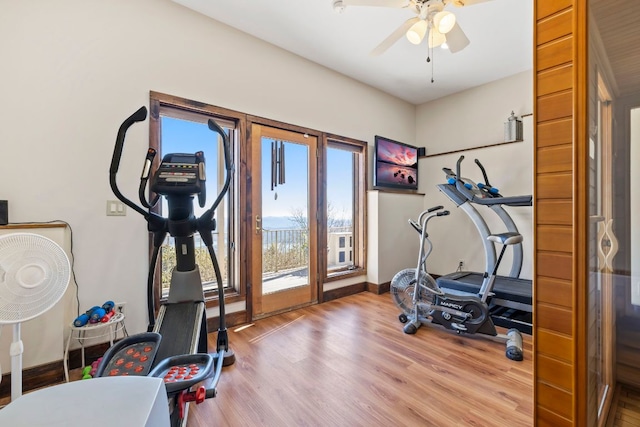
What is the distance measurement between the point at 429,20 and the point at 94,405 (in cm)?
299

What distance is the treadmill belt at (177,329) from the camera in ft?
5.34

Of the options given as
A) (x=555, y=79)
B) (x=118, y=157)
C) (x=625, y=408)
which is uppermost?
(x=555, y=79)

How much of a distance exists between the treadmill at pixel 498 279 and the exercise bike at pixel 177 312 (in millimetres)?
2334

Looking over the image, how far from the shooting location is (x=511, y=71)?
3.69 meters

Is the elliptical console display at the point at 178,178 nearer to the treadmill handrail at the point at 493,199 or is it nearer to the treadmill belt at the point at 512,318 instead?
the treadmill handrail at the point at 493,199

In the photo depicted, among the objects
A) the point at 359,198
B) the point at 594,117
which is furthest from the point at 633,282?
the point at 359,198

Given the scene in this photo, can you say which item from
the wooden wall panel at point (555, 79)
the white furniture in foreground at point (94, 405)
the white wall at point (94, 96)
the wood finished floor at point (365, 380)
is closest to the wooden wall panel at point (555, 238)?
the wooden wall panel at point (555, 79)

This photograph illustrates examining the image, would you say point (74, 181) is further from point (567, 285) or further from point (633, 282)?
point (633, 282)

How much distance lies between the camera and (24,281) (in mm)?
1406

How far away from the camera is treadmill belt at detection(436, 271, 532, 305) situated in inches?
105

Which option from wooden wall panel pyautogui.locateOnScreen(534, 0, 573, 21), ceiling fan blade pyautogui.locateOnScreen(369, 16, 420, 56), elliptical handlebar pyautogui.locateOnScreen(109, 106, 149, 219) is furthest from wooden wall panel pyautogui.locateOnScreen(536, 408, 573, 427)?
ceiling fan blade pyautogui.locateOnScreen(369, 16, 420, 56)

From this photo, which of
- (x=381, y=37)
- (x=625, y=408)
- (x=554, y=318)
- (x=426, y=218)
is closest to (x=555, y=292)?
(x=554, y=318)

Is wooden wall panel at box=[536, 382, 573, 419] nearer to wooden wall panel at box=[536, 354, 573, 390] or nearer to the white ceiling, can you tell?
wooden wall panel at box=[536, 354, 573, 390]

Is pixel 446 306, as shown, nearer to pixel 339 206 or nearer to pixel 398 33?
pixel 339 206
